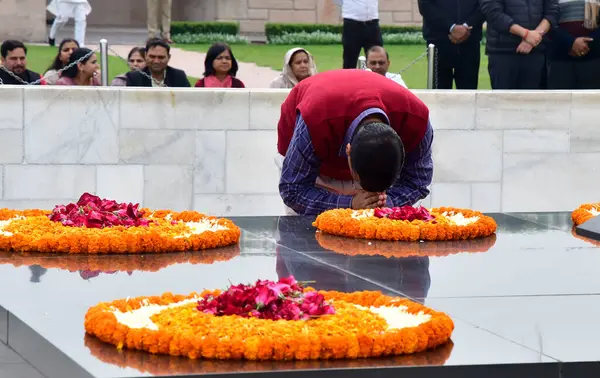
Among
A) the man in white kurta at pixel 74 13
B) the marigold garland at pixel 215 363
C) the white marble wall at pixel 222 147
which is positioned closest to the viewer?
the marigold garland at pixel 215 363

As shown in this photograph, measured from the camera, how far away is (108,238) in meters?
5.21

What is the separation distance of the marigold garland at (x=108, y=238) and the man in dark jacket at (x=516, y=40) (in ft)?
17.7

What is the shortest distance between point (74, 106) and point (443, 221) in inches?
160

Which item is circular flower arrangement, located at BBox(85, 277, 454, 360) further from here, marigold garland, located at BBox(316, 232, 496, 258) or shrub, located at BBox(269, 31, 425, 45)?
shrub, located at BBox(269, 31, 425, 45)

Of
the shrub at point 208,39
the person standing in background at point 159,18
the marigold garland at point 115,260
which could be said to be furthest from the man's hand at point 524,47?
the shrub at point 208,39

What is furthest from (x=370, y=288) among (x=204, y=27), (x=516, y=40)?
(x=204, y=27)

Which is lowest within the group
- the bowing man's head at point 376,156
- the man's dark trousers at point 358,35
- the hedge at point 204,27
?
the bowing man's head at point 376,156

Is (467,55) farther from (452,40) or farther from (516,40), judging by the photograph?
(516,40)

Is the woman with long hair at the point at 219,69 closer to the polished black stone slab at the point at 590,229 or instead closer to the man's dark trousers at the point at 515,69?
the man's dark trousers at the point at 515,69

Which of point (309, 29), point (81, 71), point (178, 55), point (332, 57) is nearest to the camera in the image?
point (81, 71)

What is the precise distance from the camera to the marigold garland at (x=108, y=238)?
5230 mm

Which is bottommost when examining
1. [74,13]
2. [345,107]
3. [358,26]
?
[345,107]

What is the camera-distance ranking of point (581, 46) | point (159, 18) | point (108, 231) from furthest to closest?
point (159, 18), point (581, 46), point (108, 231)

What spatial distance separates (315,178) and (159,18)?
1690cm
